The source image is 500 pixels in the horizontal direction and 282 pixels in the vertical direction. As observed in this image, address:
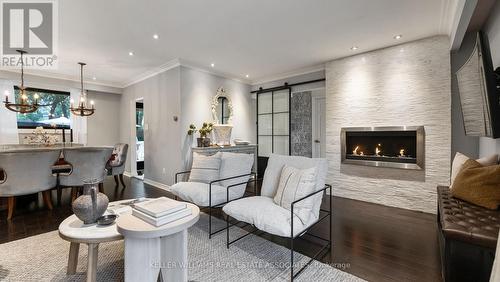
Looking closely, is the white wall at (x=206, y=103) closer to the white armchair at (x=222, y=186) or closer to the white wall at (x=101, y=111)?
the white armchair at (x=222, y=186)

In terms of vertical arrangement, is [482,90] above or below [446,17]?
below

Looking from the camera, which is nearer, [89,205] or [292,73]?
[89,205]

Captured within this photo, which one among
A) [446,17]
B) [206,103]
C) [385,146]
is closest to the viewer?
[446,17]

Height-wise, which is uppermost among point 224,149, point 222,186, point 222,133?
point 222,133

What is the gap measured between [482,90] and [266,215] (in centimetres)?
228

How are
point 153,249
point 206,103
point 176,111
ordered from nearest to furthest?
point 153,249 < point 176,111 < point 206,103

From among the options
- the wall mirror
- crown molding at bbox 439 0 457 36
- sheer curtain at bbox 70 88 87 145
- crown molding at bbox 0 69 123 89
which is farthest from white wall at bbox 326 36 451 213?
sheer curtain at bbox 70 88 87 145

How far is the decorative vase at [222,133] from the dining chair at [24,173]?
2.77m

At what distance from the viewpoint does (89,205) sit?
161 centimetres

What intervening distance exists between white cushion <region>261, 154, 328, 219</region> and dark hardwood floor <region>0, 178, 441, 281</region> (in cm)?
54

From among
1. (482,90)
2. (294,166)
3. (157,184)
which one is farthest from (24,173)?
(482,90)

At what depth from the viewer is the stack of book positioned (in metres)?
1.47

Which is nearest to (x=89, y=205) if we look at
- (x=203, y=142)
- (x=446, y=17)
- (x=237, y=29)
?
(x=237, y=29)

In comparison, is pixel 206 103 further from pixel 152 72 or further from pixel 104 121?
pixel 104 121
